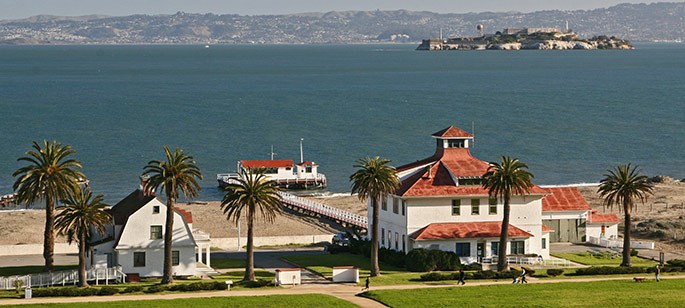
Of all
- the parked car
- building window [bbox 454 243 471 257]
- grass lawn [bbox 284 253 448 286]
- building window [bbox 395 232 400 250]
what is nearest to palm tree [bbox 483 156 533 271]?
building window [bbox 454 243 471 257]

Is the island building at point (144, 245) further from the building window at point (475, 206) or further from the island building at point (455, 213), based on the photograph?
the building window at point (475, 206)

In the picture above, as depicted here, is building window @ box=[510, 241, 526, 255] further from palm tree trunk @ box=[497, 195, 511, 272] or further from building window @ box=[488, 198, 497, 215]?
palm tree trunk @ box=[497, 195, 511, 272]

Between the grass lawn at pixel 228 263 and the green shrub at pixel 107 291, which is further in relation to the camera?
the grass lawn at pixel 228 263

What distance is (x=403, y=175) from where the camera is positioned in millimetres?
79250

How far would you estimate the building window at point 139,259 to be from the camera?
69625 millimetres

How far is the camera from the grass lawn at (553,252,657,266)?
248 feet

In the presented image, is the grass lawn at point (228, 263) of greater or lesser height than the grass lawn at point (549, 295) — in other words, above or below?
above

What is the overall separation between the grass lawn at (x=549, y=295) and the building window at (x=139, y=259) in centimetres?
1331

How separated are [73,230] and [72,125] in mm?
120370

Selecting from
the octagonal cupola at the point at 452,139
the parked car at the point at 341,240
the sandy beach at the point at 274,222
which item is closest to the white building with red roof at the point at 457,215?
the octagonal cupola at the point at 452,139

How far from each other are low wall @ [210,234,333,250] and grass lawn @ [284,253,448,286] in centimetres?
Result: 722

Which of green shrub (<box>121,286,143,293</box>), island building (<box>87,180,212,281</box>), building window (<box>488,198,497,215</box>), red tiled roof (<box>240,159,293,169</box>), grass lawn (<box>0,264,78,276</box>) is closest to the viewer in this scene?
green shrub (<box>121,286,143,293</box>)

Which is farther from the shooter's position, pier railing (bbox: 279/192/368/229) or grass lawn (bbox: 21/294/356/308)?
pier railing (bbox: 279/192/368/229)

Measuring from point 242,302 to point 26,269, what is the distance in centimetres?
1683
